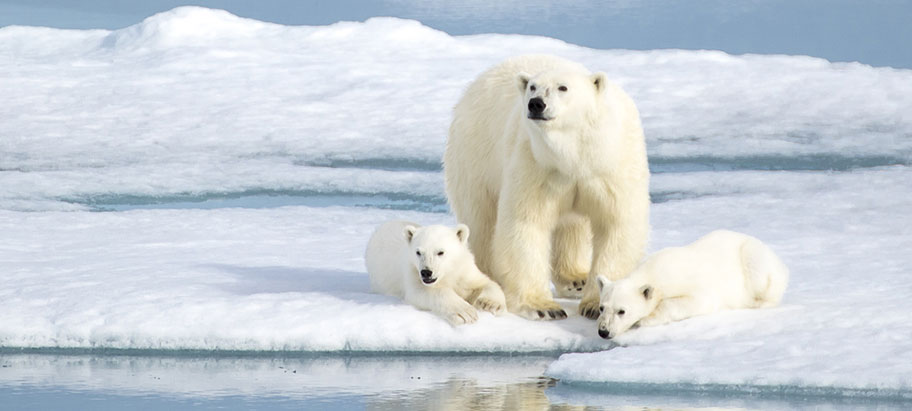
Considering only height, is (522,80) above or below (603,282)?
above

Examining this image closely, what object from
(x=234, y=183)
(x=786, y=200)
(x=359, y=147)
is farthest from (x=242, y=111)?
(x=786, y=200)

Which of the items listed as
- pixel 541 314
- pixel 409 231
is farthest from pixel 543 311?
pixel 409 231

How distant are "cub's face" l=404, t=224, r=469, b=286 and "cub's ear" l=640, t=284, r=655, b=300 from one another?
2.64 feet

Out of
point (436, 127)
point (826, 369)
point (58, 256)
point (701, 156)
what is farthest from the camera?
point (436, 127)

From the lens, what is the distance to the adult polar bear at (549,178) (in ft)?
16.9

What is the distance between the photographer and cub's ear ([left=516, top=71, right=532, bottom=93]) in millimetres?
5312

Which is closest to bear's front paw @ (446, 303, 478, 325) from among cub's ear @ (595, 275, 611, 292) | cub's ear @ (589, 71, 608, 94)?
cub's ear @ (595, 275, 611, 292)

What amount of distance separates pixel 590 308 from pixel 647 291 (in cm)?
42

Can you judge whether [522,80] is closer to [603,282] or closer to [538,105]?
[538,105]

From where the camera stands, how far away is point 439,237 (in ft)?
17.4

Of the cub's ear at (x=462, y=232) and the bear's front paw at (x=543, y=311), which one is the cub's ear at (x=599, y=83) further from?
the bear's front paw at (x=543, y=311)

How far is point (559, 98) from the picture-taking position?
5.05 m

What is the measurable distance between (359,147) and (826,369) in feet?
29.1

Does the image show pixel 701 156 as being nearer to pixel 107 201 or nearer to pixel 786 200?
pixel 786 200
